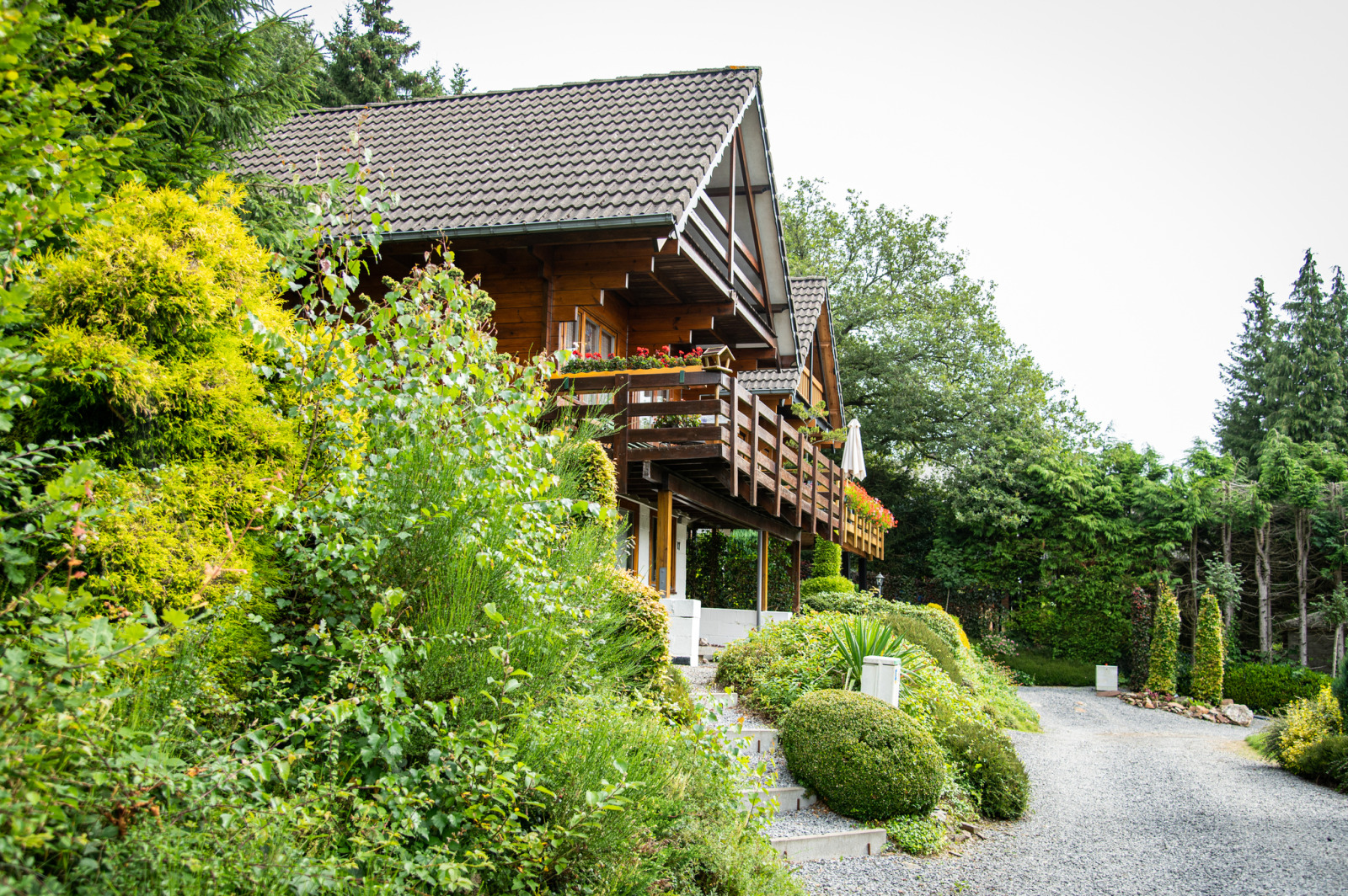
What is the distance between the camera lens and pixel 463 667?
3.67m

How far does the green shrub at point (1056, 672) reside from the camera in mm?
21781

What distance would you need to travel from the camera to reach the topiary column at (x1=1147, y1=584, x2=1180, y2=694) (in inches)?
742

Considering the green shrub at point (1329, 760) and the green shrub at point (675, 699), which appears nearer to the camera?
the green shrub at point (675, 699)

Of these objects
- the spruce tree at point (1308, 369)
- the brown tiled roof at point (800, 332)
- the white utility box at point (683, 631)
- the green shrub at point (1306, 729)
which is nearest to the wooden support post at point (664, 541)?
the white utility box at point (683, 631)

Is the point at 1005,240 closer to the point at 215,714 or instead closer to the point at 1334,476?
the point at 1334,476

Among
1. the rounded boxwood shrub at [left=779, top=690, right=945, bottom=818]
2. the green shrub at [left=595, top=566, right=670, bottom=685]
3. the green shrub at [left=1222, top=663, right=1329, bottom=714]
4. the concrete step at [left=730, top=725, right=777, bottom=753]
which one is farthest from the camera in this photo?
the green shrub at [left=1222, top=663, right=1329, bottom=714]

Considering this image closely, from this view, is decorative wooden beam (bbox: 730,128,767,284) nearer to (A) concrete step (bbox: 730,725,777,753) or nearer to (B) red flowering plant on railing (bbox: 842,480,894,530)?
(B) red flowering plant on railing (bbox: 842,480,894,530)

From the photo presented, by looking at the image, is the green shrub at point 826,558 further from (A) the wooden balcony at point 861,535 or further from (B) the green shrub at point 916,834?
(B) the green shrub at point 916,834

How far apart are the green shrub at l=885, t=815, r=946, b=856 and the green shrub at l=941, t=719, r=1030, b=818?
1152mm

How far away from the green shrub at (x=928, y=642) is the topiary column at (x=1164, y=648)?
32.1ft

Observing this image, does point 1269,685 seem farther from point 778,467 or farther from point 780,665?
point 780,665

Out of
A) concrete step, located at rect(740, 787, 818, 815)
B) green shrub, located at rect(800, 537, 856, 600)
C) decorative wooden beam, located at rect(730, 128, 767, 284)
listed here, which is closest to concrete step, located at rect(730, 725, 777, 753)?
concrete step, located at rect(740, 787, 818, 815)

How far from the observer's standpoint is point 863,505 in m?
20.2

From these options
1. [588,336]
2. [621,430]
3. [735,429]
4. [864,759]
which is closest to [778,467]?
[735,429]
